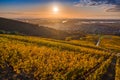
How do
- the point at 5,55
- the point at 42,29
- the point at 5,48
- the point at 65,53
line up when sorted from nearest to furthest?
1. the point at 5,55
2. the point at 5,48
3. the point at 65,53
4. the point at 42,29

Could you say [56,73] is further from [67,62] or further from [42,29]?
[42,29]

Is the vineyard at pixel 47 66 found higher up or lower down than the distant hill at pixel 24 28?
lower down

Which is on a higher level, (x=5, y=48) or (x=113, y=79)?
(x=5, y=48)

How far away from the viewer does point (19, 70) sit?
133 feet

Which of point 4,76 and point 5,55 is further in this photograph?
point 5,55

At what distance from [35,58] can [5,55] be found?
5727 mm

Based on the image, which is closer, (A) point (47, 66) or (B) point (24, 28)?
(A) point (47, 66)

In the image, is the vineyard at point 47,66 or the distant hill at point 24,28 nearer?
the vineyard at point 47,66

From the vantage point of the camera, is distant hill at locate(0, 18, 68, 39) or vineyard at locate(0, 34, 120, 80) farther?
distant hill at locate(0, 18, 68, 39)

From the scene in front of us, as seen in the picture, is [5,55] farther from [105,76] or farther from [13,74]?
[105,76]

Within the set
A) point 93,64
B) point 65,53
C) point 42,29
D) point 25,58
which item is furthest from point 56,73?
point 42,29

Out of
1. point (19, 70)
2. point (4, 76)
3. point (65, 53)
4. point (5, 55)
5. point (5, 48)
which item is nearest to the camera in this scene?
point (4, 76)

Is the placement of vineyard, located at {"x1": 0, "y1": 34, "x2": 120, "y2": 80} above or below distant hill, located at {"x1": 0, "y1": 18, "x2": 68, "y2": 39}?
below

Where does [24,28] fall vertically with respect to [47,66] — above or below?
above
